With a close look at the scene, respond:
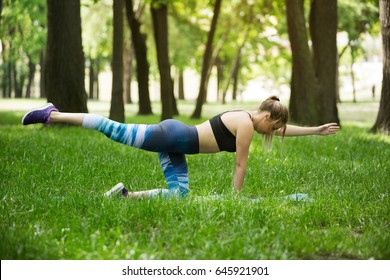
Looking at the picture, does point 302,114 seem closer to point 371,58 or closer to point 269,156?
point 269,156

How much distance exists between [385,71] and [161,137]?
960 centimetres

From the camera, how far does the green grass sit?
13.8ft

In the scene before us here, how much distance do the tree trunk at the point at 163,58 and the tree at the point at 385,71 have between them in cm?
684

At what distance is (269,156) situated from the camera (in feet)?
31.2

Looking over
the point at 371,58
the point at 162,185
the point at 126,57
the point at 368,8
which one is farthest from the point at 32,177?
the point at 371,58

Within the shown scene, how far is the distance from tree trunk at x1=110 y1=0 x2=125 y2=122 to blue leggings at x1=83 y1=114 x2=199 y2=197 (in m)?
8.98

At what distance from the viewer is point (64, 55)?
13.8 meters

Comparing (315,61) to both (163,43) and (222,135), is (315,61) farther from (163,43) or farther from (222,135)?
(222,135)

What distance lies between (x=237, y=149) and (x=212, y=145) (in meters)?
0.31

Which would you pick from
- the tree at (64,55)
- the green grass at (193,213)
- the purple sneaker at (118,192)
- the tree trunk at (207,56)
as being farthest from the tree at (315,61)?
the purple sneaker at (118,192)

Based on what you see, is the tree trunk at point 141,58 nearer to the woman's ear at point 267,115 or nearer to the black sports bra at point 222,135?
the black sports bra at point 222,135

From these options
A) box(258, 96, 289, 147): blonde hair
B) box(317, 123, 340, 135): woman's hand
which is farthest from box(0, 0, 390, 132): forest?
box(258, 96, 289, 147): blonde hair

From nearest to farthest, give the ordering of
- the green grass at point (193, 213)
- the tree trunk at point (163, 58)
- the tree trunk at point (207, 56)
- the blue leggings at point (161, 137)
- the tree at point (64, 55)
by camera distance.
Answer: the green grass at point (193, 213)
the blue leggings at point (161, 137)
the tree at point (64, 55)
the tree trunk at point (163, 58)
the tree trunk at point (207, 56)

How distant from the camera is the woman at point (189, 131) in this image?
5.68 meters
